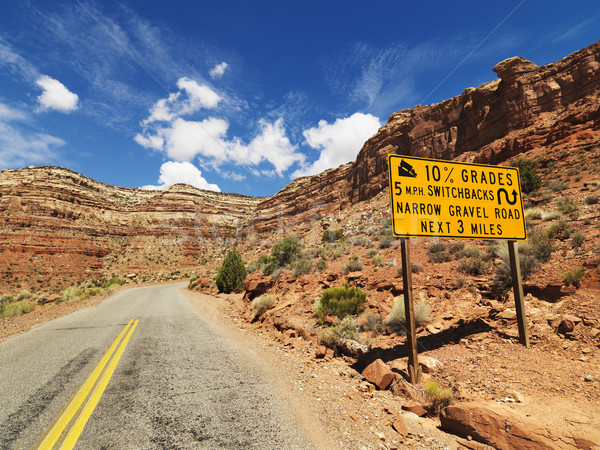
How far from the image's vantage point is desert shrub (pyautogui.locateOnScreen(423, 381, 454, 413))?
4.12m

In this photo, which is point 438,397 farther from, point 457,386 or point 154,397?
point 154,397

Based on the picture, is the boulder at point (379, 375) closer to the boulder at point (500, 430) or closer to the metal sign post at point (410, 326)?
the metal sign post at point (410, 326)

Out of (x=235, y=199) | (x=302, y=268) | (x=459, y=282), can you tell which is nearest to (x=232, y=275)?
(x=302, y=268)

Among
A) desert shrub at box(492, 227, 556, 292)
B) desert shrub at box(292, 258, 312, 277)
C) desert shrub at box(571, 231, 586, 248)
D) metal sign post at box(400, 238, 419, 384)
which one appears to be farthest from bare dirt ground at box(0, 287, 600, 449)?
desert shrub at box(292, 258, 312, 277)

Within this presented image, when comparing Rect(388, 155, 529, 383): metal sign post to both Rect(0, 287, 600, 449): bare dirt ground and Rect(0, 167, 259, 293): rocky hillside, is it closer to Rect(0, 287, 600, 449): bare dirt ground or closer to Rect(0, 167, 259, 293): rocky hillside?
Rect(0, 287, 600, 449): bare dirt ground

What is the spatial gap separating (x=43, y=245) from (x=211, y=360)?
62.5m

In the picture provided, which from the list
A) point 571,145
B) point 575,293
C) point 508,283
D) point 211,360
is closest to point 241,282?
point 211,360

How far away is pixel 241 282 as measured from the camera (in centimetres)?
2202

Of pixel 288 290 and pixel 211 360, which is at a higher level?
pixel 288 290

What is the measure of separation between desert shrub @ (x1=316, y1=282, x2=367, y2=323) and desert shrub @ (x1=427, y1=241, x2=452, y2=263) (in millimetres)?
3856

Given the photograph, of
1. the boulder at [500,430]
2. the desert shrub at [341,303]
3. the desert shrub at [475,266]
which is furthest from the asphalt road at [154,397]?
the desert shrub at [475,266]

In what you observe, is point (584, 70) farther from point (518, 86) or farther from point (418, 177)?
point (418, 177)

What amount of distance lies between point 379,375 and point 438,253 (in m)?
7.55

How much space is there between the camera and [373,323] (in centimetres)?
755
